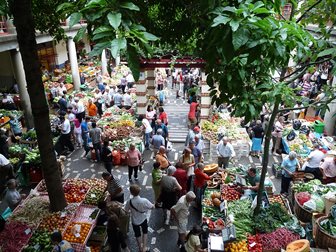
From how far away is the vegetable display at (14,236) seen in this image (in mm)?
5510

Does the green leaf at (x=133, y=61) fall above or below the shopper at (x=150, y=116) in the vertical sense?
above

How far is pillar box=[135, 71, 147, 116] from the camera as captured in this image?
11828mm

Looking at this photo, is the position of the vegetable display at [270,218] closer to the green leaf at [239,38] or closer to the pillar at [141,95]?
the green leaf at [239,38]

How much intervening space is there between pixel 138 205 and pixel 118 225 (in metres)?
0.53

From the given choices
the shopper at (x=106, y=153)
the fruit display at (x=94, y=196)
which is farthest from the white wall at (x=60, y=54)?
the fruit display at (x=94, y=196)

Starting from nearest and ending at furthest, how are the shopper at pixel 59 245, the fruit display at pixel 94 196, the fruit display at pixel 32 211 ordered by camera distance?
1. the shopper at pixel 59 245
2. the fruit display at pixel 32 211
3. the fruit display at pixel 94 196

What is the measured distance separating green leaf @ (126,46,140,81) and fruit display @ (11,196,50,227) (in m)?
5.36

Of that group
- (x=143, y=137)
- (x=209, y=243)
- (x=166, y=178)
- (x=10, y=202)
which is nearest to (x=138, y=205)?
(x=166, y=178)

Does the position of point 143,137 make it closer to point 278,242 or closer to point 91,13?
point 278,242

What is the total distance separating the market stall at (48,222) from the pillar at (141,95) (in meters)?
5.39

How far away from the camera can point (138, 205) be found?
596 centimetres

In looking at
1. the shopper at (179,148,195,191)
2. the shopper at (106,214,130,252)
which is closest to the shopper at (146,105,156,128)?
the shopper at (179,148,195,191)

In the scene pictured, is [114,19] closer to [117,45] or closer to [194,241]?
[117,45]

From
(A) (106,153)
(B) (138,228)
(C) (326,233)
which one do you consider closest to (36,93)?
(B) (138,228)
